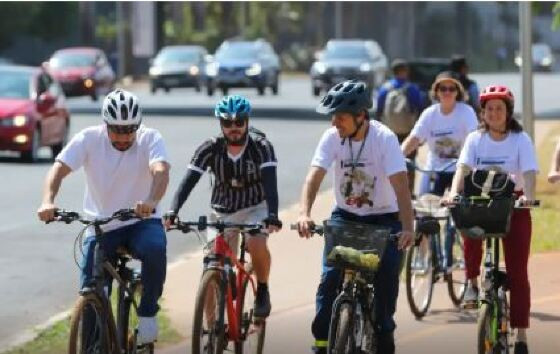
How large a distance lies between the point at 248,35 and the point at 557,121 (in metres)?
65.6

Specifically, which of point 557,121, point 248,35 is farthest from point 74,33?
point 557,121

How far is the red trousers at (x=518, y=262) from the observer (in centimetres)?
983

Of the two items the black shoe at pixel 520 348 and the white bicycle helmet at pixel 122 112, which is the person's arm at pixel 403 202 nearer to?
the white bicycle helmet at pixel 122 112

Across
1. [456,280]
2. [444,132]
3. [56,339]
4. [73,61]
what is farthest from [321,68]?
[56,339]

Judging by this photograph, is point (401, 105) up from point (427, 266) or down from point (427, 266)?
up

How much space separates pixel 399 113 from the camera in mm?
19312

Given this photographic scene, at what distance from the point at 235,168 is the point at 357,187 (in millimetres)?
951

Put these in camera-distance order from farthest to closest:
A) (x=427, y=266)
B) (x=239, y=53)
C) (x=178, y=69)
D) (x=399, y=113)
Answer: (x=178, y=69)
(x=239, y=53)
(x=399, y=113)
(x=427, y=266)

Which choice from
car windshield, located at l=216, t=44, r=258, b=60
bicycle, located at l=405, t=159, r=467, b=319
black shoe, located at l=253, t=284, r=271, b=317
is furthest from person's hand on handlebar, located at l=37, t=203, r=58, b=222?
car windshield, located at l=216, t=44, r=258, b=60

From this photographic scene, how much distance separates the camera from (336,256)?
27.9 ft

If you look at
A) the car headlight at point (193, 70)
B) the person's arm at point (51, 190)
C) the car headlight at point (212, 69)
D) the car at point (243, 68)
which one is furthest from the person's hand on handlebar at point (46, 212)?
the car headlight at point (193, 70)

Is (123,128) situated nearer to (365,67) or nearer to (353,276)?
(353,276)

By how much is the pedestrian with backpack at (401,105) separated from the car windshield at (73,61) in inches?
1415

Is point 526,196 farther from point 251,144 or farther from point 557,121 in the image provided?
point 557,121
